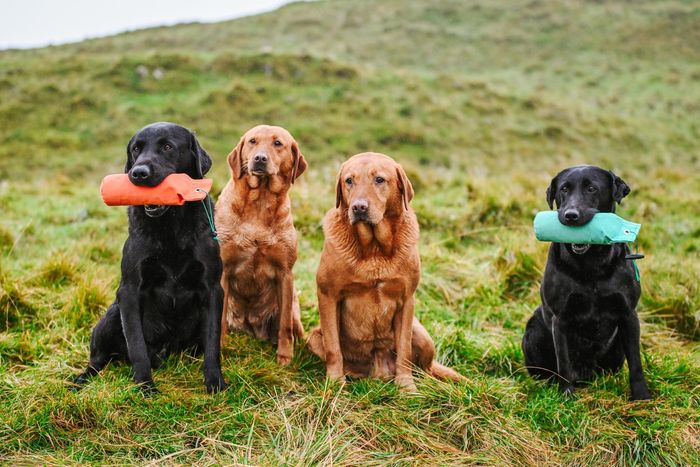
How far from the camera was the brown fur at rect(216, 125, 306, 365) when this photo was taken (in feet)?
14.4

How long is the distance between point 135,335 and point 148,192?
0.87m

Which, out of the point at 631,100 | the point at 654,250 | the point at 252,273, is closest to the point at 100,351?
the point at 252,273

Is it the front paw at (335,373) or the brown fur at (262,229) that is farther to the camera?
the brown fur at (262,229)

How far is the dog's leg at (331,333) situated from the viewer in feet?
13.3

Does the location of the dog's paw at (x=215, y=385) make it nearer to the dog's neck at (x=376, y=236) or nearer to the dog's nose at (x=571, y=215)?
the dog's neck at (x=376, y=236)

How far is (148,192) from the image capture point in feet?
11.8

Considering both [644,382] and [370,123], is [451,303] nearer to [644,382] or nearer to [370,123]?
[644,382]

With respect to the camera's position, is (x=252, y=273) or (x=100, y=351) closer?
(x=100, y=351)

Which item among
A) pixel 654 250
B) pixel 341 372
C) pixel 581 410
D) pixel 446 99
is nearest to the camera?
pixel 581 410

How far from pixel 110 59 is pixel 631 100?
1860cm

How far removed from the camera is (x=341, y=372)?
4.06 metres

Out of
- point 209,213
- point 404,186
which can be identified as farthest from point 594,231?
point 209,213

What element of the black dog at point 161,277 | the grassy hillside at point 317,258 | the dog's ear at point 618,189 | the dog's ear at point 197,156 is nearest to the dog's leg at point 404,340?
the grassy hillside at point 317,258

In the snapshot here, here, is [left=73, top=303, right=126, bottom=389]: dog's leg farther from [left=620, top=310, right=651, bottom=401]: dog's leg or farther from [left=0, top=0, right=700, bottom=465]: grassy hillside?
[left=620, top=310, right=651, bottom=401]: dog's leg
